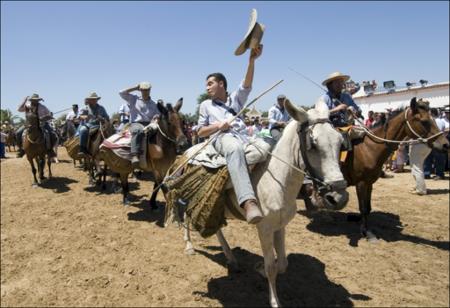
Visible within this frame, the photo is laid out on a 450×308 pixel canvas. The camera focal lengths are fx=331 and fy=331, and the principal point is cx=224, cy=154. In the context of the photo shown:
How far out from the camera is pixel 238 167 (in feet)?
11.3

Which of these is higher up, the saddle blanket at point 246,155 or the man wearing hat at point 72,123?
the man wearing hat at point 72,123

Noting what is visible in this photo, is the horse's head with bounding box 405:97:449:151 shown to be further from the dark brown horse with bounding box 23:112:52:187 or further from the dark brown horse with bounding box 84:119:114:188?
the dark brown horse with bounding box 23:112:52:187

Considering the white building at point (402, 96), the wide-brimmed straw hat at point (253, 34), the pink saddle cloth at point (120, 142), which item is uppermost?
the white building at point (402, 96)

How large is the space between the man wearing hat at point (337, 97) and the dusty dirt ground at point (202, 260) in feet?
7.20

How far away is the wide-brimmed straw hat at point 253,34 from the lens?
11.4 ft

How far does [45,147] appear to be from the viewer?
1084 cm

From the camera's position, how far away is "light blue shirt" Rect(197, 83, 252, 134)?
13.0 feet

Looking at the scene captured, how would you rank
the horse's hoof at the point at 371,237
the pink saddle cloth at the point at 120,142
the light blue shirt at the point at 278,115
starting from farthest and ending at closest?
the light blue shirt at the point at 278,115
the pink saddle cloth at the point at 120,142
the horse's hoof at the point at 371,237

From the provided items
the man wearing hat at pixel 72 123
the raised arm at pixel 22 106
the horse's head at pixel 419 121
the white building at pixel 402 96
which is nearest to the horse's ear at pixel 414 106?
the horse's head at pixel 419 121

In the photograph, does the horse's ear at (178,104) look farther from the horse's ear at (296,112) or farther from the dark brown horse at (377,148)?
the horse's ear at (296,112)

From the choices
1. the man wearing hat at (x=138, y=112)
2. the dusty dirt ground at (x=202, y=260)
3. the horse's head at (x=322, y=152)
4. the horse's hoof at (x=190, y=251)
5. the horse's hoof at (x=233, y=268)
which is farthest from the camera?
the man wearing hat at (x=138, y=112)

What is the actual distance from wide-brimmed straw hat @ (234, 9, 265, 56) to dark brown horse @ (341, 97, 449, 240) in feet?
11.4

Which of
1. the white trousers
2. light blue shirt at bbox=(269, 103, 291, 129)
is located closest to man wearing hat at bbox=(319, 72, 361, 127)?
light blue shirt at bbox=(269, 103, 291, 129)

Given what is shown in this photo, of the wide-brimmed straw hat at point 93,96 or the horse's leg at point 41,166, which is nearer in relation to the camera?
the wide-brimmed straw hat at point 93,96
